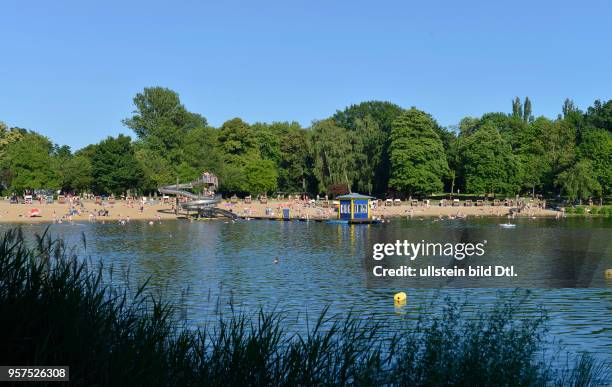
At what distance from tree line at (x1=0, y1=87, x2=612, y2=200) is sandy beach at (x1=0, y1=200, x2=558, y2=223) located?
5718mm

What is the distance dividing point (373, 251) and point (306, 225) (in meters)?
25.3

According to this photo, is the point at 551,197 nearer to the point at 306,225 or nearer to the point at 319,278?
the point at 306,225

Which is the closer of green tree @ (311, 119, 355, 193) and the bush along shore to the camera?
the bush along shore

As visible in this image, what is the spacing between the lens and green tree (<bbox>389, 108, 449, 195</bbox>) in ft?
312

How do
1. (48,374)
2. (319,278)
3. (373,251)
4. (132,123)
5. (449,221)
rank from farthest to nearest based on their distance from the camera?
1. (132,123)
2. (449,221)
3. (373,251)
4. (319,278)
5. (48,374)

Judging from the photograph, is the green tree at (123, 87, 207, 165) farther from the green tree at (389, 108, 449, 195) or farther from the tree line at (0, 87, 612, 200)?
the green tree at (389, 108, 449, 195)

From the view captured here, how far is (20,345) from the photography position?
7578 millimetres

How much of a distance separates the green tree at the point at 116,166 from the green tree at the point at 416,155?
37.1 meters

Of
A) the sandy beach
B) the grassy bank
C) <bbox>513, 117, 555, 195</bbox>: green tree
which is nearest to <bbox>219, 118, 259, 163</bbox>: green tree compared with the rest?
the sandy beach

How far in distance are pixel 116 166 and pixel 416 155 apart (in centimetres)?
4258

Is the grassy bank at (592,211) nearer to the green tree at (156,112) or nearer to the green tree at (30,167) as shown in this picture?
the green tree at (156,112)

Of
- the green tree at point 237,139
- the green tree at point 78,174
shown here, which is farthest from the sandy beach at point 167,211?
the green tree at point 237,139

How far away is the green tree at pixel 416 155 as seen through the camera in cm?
9512

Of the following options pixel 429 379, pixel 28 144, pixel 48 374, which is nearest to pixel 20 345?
pixel 48 374
